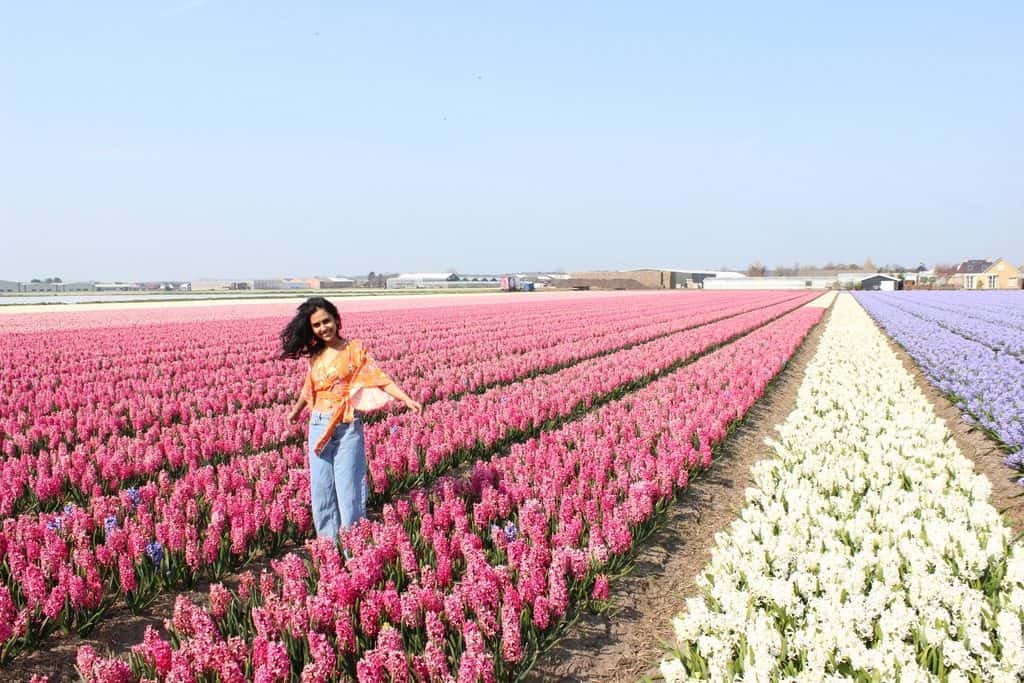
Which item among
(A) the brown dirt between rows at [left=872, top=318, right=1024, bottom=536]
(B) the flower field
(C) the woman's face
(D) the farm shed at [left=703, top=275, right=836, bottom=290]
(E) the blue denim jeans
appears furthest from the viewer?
(D) the farm shed at [left=703, top=275, right=836, bottom=290]

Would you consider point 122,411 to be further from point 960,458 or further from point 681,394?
Result: point 960,458

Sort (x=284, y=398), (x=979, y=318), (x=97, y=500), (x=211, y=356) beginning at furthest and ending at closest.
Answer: (x=979, y=318), (x=211, y=356), (x=284, y=398), (x=97, y=500)

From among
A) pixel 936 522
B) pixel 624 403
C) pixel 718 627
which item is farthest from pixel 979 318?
pixel 718 627

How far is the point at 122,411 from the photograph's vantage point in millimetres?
10344

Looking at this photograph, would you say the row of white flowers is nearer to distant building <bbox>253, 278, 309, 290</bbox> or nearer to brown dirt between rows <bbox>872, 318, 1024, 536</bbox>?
brown dirt between rows <bbox>872, 318, 1024, 536</bbox>

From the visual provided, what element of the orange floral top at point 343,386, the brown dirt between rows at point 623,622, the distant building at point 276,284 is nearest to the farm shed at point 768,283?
the distant building at point 276,284

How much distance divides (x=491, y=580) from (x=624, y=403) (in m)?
6.75

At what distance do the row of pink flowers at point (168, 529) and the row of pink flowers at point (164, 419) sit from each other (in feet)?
2.24

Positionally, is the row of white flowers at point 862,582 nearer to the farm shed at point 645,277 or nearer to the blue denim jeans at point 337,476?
the blue denim jeans at point 337,476

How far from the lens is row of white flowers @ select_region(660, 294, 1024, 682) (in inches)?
125

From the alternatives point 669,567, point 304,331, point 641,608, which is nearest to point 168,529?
point 304,331

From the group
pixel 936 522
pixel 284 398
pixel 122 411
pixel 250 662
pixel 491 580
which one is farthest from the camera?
pixel 284 398

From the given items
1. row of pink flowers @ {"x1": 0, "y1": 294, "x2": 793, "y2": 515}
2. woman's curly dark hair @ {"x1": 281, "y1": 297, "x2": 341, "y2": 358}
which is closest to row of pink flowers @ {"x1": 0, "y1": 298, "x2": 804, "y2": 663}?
row of pink flowers @ {"x1": 0, "y1": 294, "x2": 793, "y2": 515}

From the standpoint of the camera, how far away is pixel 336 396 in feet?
16.1
